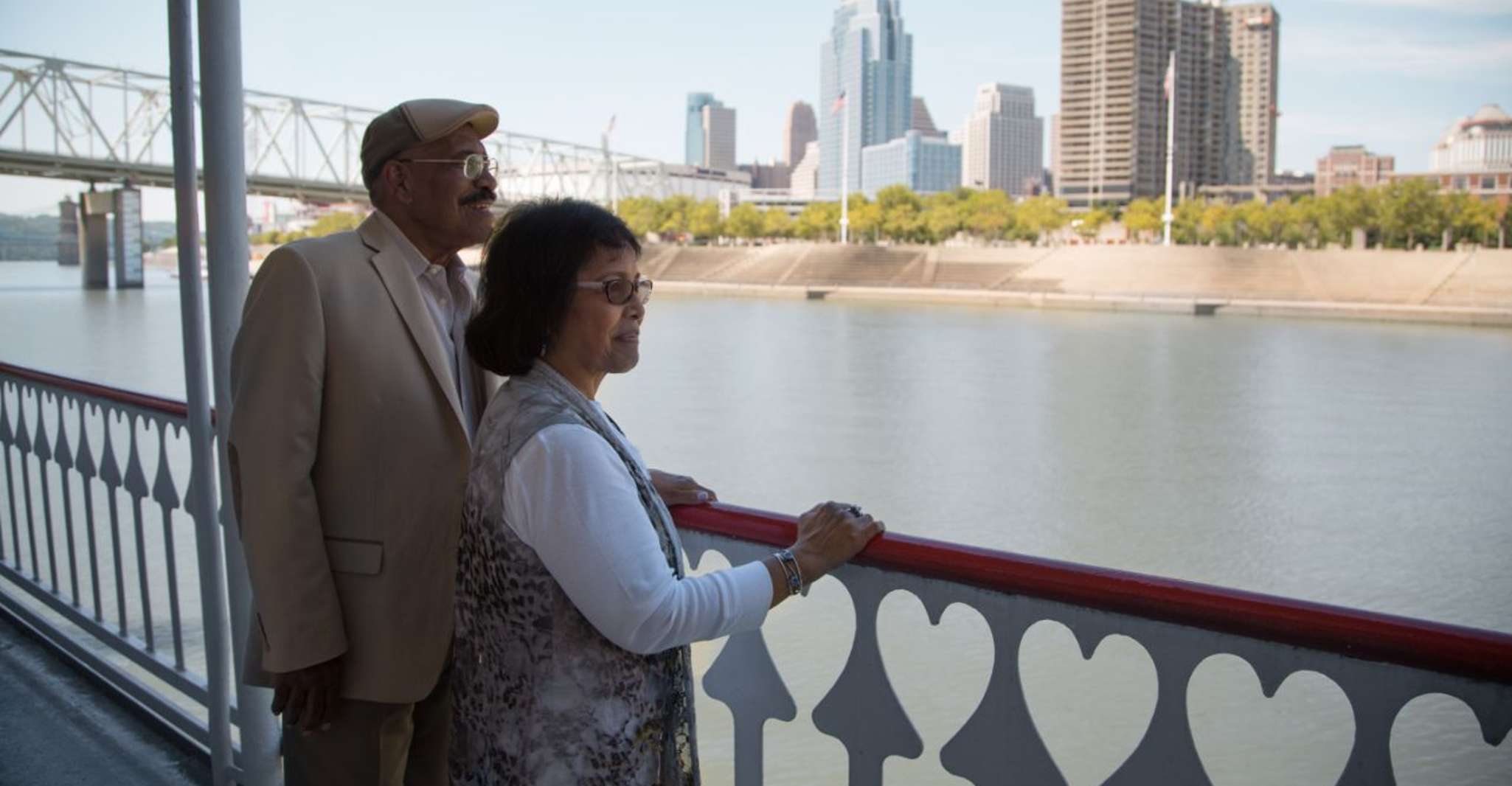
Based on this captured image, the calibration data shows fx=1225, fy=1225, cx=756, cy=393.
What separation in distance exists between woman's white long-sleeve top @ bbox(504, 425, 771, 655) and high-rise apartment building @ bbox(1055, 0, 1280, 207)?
300ft

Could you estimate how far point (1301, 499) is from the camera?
1194 centimetres

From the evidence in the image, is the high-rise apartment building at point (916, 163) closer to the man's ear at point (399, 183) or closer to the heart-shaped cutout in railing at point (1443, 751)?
the heart-shaped cutout in railing at point (1443, 751)

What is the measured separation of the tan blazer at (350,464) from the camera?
4.60ft

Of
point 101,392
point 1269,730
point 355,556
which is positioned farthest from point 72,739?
point 1269,730

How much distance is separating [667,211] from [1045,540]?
228 ft

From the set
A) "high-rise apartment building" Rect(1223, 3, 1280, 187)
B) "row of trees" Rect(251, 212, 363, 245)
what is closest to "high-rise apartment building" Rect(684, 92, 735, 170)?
"high-rise apartment building" Rect(1223, 3, 1280, 187)

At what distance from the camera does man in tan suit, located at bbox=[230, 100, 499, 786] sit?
1405 mm

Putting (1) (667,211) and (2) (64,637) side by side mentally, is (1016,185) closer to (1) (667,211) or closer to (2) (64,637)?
(1) (667,211)

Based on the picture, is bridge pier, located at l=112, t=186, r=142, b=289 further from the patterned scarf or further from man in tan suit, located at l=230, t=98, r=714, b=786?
the patterned scarf

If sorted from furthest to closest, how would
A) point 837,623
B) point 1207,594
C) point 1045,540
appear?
point 1045,540
point 837,623
point 1207,594

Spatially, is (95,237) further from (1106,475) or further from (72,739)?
(72,739)

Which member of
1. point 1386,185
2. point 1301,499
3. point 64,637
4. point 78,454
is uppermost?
point 1386,185

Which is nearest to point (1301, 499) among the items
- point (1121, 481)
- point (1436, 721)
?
point (1121, 481)

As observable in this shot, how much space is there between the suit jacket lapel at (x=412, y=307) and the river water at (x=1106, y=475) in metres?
3.44
